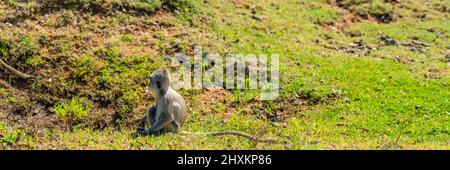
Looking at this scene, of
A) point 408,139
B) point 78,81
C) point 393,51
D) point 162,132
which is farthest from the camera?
point 393,51

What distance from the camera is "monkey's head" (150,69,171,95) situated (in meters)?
9.09

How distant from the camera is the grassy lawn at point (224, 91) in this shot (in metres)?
10.2

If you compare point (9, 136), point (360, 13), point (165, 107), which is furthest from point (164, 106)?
point (360, 13)

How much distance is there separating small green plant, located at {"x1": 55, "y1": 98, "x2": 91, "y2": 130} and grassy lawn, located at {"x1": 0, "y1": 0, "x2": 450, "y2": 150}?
19 mm

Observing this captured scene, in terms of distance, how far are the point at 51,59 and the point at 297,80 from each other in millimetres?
4925

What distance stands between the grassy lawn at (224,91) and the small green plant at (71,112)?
2cm

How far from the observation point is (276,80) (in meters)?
13.3

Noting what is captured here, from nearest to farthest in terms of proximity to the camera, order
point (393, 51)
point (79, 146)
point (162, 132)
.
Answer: point (79, 146) < point (162, 132) < point (393, 51)

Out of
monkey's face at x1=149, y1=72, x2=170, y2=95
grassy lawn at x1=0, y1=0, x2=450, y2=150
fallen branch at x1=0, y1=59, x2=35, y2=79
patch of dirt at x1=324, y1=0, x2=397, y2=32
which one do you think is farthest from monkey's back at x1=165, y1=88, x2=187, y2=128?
patch of dirt at x1=324, y1=0, x2=397, y2=32

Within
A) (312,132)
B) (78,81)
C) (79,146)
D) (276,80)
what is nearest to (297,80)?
(276,80)

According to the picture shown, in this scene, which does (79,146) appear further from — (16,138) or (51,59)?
(51,59)

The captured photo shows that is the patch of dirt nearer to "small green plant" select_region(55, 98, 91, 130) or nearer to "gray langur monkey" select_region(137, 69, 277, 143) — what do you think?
"small green plant" select_region(55, 98, 91, 130)

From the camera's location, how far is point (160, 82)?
910 centimetres

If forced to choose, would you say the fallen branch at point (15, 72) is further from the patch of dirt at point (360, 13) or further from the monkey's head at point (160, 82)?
the patch of dirt at point (360, 13)
